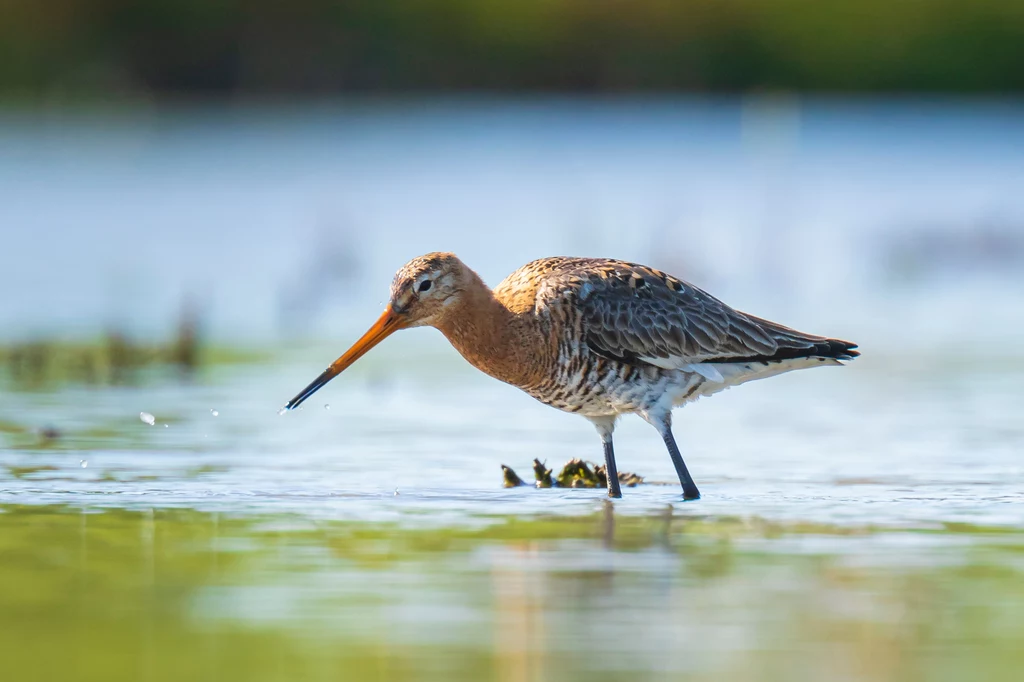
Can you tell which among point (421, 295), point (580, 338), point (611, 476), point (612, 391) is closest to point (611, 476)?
point (611, 476)

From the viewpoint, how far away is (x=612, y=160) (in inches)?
1422

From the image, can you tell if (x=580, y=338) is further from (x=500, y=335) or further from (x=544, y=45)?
(x=544, y=45)

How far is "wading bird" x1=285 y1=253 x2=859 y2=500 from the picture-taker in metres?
9.52

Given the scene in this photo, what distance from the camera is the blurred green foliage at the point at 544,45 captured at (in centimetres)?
4269

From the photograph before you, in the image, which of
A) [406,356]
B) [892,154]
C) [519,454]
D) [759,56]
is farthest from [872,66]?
[519,454]

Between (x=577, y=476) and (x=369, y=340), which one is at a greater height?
(x=369, y=340)

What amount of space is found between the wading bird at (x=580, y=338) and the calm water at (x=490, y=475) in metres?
0.50

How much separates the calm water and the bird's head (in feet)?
2.74

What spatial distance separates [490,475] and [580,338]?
1041 mm

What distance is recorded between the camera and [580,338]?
377 inches

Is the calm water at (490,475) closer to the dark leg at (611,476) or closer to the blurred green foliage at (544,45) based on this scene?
the dark leg at (611,476)

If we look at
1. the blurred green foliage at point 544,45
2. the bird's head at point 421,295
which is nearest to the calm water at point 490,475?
the bird's head at point 421,295

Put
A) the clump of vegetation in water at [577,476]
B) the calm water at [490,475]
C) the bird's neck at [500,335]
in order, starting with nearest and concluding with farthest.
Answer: the calm water at [490,475] < the bird's neck at [500,335] < the clump of vegetation in water at [577,476]

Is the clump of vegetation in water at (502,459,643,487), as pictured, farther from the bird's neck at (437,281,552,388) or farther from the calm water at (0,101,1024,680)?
the bird's neck at (437,281,552,388)
